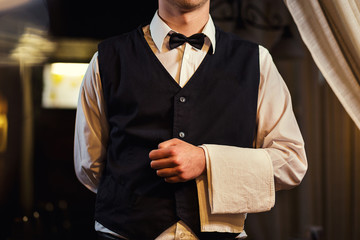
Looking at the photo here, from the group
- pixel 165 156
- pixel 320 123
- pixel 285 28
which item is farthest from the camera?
pixel 320 123

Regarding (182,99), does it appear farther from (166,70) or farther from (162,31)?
(162,31)

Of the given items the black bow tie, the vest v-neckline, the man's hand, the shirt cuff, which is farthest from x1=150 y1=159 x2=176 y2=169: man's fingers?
the black bow tie

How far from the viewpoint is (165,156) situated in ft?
3.43

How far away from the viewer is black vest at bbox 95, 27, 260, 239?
1144 millimetres

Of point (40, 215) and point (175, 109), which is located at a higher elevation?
point (175, 109)

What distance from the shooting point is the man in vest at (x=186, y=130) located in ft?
3.68

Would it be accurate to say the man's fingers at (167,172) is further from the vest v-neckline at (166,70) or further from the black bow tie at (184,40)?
the black bow tie at (184,40)

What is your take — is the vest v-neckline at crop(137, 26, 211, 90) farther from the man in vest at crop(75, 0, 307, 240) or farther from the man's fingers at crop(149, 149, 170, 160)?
the man's fingers at crop(149, 149, 170, 160)

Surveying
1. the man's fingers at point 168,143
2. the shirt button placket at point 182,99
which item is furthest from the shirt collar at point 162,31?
the man's fingers at point 168,143

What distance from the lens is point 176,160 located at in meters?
1.04

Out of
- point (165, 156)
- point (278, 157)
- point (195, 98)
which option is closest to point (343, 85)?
point (278, 157)

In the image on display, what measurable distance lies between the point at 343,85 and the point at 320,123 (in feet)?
8.22

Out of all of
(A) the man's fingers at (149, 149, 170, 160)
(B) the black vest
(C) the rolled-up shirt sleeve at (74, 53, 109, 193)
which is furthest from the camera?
(C) the rolled-up shirt sleeve at (74, 53, 109, 193)

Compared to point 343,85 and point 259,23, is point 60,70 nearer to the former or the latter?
point 259,23
